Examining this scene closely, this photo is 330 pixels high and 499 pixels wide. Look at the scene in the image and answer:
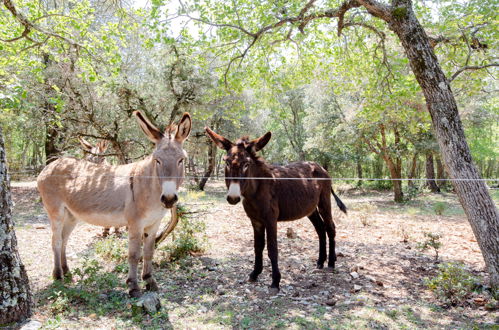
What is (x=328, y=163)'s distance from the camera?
29922 mm

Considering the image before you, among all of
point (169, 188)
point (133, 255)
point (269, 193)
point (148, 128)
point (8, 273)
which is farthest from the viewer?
point (269, 193)

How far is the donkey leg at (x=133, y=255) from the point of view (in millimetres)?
4195

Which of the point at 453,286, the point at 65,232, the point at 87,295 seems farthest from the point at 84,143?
the point at 453,286

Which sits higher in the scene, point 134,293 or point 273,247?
point 273,247

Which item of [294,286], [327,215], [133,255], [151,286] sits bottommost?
[294,286]

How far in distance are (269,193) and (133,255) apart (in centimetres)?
217

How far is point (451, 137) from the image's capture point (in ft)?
14.5

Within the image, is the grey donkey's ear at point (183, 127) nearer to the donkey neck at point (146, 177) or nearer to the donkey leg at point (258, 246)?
the donkey neck at point (146, 177)

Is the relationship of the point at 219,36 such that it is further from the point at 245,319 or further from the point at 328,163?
the point at 328,163

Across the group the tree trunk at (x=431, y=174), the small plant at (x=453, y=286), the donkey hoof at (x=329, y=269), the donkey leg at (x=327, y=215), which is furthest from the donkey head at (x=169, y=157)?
the tree trunk at (x=431, y=174)

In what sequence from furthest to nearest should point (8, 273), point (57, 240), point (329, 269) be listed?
point (329, 269), point (57, 240), point (8, 273)

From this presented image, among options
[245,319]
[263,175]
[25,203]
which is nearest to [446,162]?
[263,175]

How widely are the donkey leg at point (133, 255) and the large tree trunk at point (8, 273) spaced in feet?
4.03

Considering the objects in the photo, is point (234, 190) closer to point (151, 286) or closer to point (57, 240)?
point (151, 286)
